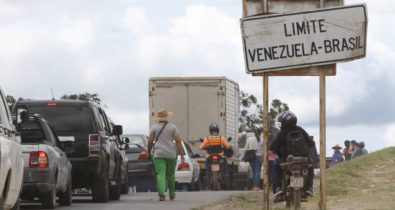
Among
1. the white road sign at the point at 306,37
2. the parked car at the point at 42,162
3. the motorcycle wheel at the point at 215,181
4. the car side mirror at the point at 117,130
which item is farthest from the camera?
the motorcycle wheel at the point at 215,181

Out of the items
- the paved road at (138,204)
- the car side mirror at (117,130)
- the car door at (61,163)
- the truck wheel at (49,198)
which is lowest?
the paved road at (138,204)

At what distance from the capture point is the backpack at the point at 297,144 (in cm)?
1712

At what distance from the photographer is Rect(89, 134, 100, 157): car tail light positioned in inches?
865

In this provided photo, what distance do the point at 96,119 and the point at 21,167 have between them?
6970 mm

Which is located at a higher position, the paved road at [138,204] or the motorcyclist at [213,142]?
the motorcyclist at [213,142]

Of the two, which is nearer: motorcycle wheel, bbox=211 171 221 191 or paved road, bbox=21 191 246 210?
paved road, bbox=21 191 246 210

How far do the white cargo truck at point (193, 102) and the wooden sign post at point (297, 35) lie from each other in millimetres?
20069

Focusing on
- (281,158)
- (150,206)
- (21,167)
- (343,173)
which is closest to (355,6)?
(281,158)

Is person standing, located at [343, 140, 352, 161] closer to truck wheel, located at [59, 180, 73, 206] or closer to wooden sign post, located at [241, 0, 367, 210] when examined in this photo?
truck wheel, located at [59, 180, 73, 206]

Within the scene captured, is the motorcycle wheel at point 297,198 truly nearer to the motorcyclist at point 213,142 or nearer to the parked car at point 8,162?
the parked car at point 8,162

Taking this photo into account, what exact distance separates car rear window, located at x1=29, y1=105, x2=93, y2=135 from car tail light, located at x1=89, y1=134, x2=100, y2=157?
0.42ft

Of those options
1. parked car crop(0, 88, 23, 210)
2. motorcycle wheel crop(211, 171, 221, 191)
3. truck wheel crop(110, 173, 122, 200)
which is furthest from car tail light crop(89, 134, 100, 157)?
motorcycle wheel crop(211, 171, 221, 191)

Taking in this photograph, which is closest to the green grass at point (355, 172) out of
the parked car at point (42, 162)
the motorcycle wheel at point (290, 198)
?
the parked car at point (42, 162)

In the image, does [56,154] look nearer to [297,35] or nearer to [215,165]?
[297,35]
